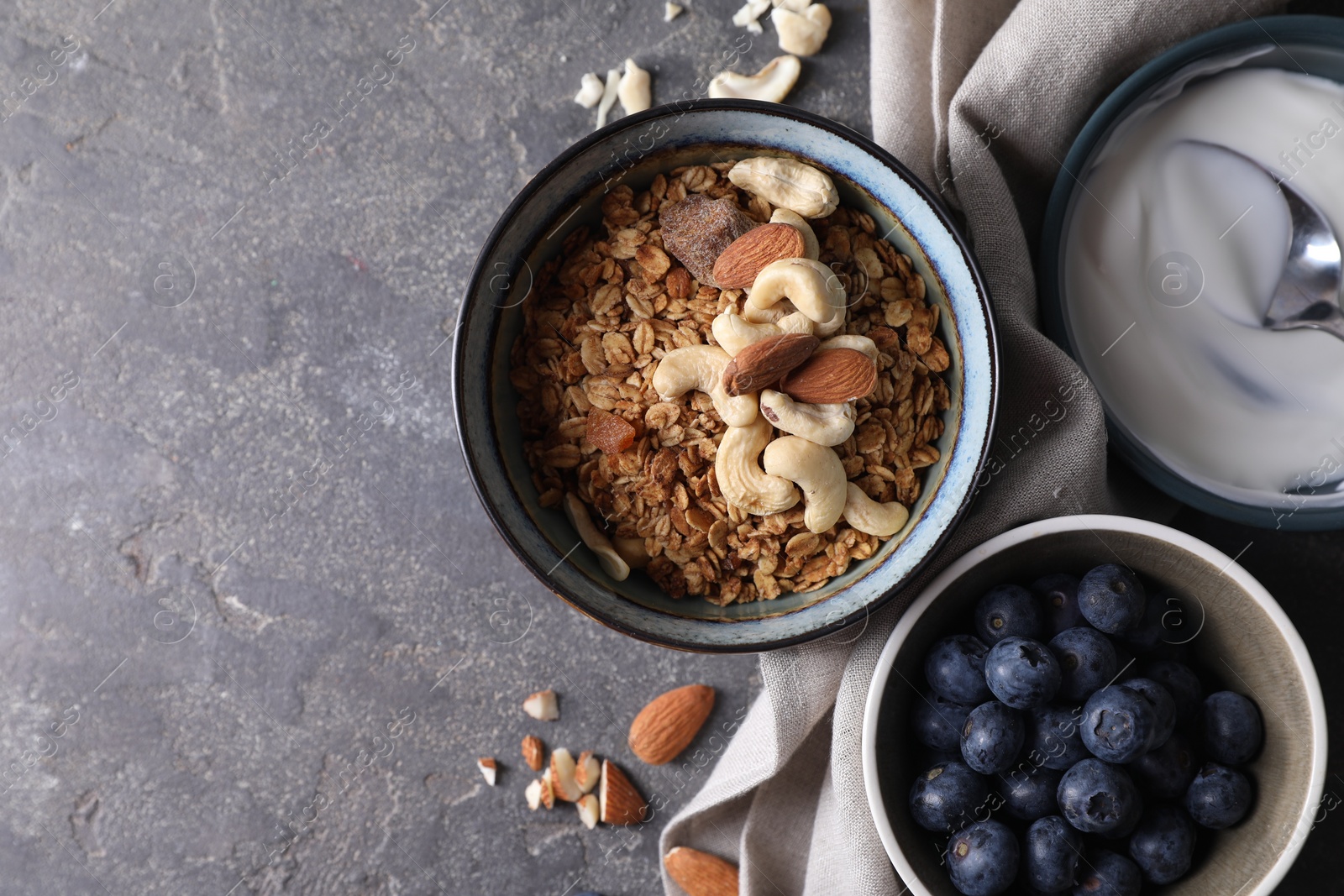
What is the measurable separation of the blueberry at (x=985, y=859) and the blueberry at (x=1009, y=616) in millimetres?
154

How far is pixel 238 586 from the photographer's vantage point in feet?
3.17

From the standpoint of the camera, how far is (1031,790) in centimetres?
73

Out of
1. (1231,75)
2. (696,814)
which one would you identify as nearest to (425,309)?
(696,814)

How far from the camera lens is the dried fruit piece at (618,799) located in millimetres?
937

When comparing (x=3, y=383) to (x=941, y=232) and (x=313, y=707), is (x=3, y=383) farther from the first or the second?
(x=941, y=232)

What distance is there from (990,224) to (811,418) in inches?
11.3

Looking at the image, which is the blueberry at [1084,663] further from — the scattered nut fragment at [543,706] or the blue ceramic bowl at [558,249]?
the scattered nut fragment at [543,706]

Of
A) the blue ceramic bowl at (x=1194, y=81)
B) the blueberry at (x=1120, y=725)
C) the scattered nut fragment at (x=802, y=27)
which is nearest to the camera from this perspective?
the blueberry at (x=1120, y=725)

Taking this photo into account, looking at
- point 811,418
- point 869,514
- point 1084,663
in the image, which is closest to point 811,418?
point 811,418

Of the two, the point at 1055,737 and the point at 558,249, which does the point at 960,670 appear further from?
the point at 558,249

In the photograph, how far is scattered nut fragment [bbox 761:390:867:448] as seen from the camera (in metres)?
0.70

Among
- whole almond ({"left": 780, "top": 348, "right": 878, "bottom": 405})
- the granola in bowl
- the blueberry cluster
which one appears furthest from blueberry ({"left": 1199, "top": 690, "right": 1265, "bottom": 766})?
whole almond ({"left": 780, "top": 348, "right": 878, "bottom": 405})

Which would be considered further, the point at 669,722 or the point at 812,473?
the point at 669,722

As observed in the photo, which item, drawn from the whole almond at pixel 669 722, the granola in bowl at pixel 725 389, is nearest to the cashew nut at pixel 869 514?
the granola in bowl at pixel 725 389
